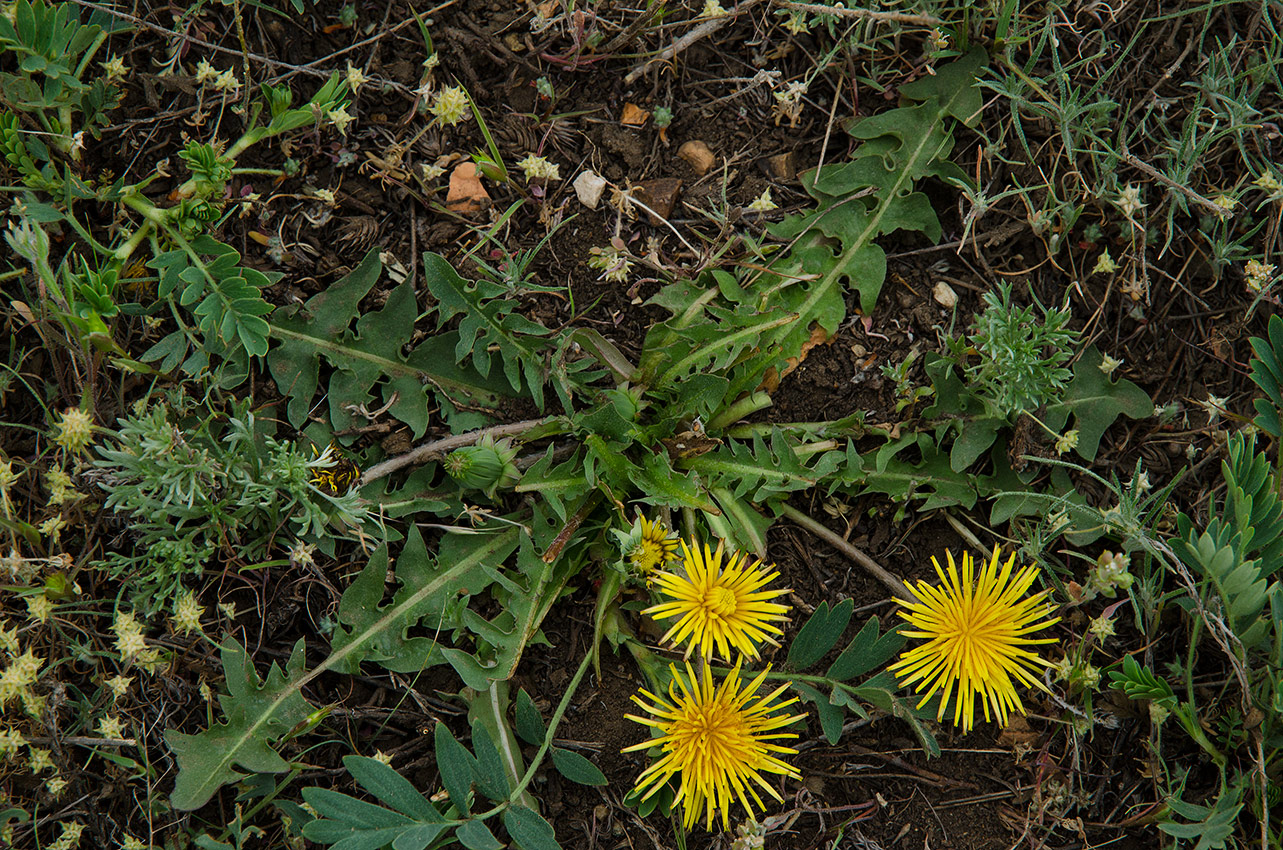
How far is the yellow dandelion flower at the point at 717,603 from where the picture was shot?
93.1 inches

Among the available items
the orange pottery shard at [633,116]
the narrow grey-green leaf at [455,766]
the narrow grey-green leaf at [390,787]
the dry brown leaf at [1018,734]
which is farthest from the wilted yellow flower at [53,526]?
the dry brown leaf at [1018,734]

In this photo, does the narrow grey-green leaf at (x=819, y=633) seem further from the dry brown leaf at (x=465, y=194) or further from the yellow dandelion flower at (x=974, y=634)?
the dry brown leaf at (x=465, y=194)

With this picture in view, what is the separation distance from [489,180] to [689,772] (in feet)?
6.80

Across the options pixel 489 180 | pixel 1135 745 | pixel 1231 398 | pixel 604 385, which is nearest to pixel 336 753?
pixel 604 385

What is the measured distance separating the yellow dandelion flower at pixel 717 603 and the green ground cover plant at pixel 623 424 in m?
0.02

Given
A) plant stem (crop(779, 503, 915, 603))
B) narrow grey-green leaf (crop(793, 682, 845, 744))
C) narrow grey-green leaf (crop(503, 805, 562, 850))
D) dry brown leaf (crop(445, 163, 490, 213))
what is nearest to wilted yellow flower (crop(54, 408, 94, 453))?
→ dry brown leaf (crop(445, 163, 490, 213))

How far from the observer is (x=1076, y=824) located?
9.04 feet

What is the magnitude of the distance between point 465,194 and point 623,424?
105 cm

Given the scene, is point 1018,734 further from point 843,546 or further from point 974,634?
point 843,546

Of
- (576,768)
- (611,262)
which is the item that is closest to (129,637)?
(576,768)

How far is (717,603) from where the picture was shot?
2.39 meters

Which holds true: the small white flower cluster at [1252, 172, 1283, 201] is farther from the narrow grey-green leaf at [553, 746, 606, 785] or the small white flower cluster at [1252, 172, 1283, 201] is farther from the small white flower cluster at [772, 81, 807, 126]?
the narrow grey-green leaf at [553, 746, 606, 785]

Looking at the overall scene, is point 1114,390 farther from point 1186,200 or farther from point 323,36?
point 323,36

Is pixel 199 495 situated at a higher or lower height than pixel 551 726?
higher
